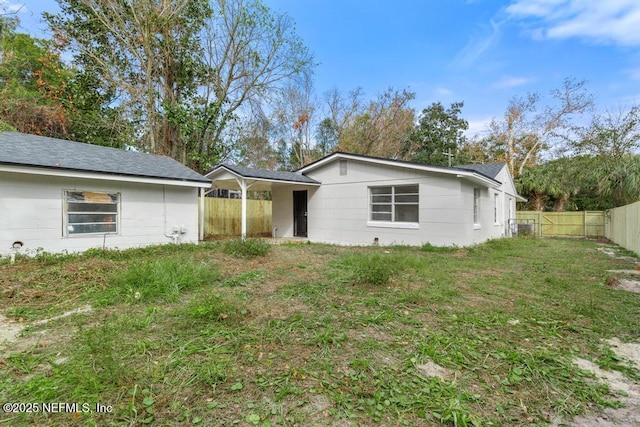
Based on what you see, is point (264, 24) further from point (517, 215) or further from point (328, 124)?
point (517, 215)

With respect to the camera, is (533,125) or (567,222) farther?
(533,125)

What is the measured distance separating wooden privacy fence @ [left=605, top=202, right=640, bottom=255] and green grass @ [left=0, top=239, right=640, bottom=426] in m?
5.28

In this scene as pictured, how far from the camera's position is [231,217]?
1487 centimetres

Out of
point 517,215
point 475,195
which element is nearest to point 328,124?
point 517,215

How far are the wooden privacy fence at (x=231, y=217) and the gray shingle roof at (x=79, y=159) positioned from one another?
13.6 feet

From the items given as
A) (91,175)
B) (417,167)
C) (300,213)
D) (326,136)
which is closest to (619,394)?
(417,167)

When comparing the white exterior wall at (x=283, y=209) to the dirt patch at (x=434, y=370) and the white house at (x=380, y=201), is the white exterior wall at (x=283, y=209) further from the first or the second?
the dirt patch at (x=434, y=370)

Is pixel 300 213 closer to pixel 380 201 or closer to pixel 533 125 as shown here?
pixel 380 201

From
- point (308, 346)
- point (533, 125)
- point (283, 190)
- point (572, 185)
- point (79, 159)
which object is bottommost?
point (308, 346)

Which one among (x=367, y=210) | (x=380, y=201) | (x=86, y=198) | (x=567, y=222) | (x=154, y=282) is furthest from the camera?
(x=567, y=222)

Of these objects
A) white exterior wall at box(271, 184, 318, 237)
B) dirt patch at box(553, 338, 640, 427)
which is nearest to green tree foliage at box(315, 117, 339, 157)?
white exterior wall at box(271, 184, 318, 237)

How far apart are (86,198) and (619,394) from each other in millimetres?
10041

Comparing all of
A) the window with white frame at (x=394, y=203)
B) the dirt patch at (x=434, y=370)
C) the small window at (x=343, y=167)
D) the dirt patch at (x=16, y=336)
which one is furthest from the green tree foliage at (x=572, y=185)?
the dirt patch at (x=16, y=336)

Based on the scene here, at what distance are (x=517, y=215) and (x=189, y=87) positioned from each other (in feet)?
66.8
